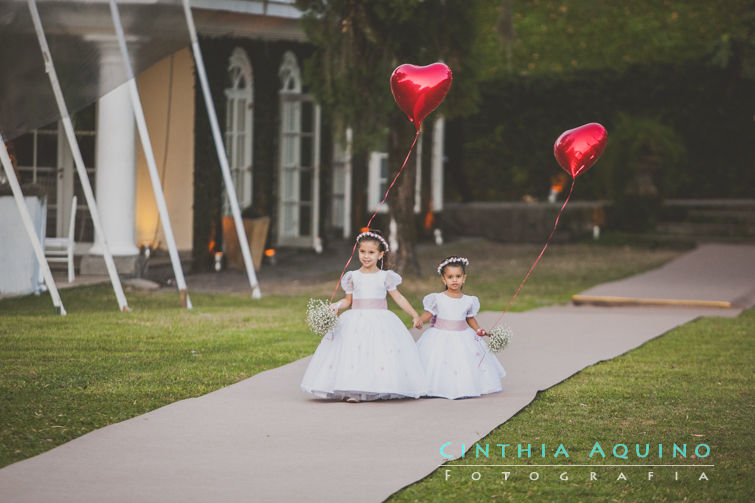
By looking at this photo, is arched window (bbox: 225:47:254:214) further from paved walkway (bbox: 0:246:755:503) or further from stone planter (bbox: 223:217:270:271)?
paved walkway (bbox: 0:246:755:503)

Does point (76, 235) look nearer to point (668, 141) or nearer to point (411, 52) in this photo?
point (411, 52)

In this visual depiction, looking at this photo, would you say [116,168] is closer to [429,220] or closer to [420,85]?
[420,85]

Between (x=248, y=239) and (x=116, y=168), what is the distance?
2.34m

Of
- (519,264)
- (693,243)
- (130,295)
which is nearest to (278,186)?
(519,264)

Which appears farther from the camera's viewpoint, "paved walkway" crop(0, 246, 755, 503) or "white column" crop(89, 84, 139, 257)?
"white column" crop(89, 84, 139, 257)

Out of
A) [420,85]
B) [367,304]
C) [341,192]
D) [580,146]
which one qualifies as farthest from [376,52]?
[367,304]

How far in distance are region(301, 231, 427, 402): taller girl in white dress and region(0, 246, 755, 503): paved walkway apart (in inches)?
4.0

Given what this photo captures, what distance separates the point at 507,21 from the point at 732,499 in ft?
28.5

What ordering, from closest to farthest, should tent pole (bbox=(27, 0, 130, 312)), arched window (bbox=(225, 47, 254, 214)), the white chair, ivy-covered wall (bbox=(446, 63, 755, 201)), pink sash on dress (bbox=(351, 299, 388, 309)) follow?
pink sash on dress (bbox=(351, 299, 388, 309))
tent pole (bbox=(27, 0, 130, 312))
the white chair
arched window (bbox=(225, 47, 254, 214))
ivy-covered wall (bbox=(446, 63, 755, 201))

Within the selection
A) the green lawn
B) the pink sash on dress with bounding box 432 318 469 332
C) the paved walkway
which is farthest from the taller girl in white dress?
the green lawn

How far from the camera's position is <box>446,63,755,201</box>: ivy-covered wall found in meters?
22.9

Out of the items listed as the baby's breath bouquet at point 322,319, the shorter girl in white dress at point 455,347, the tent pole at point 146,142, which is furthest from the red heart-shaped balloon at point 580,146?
the tent pole at point 146,142

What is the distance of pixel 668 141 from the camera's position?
69.5 ft

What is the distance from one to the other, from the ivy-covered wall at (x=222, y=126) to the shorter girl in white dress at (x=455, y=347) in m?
7.11
